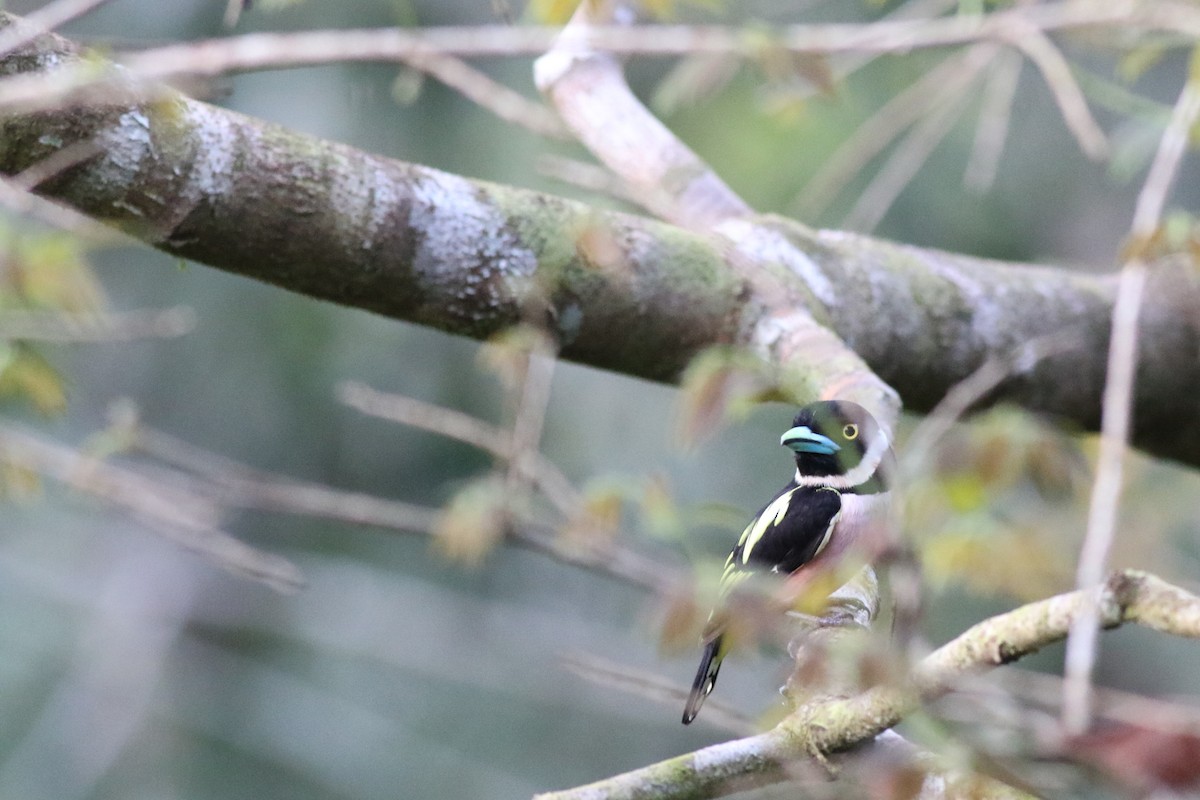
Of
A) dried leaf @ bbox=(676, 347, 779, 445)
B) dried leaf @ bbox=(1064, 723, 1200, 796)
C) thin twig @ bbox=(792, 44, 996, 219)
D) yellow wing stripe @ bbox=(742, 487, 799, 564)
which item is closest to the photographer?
dried leaf @ bbox=(1064, 723, 1200, 796)

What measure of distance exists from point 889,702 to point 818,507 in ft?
4.64

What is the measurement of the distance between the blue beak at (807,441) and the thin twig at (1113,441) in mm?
507

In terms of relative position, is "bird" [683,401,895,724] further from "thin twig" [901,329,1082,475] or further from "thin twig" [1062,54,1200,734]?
"thin twig" [1062,54,1200,734]

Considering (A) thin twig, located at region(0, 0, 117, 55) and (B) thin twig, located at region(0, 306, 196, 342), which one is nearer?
(A) thin twig, located at region(0, 0, 117, 55)

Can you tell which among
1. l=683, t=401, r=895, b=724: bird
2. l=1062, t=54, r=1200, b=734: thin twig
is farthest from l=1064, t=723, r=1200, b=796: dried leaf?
l=683, t=401, r=895, b=724: bird

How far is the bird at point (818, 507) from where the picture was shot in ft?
8.09

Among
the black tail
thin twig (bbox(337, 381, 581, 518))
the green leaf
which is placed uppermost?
thin twig (bbox(337, 381, 581, 518))

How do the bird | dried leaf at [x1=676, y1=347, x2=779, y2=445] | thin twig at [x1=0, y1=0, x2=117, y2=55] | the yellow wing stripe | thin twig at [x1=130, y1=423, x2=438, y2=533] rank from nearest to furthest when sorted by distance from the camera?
thin twig at [x1=0, y1=0, x2=117, y2=55]
the bird
dried leaf at [x1=676, y1=347, x2=779, y2=445]
the yellow wing stripe
thin twig at [x1=130, y1=423, x2=438, y2=533]

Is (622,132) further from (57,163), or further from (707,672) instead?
(57,163)

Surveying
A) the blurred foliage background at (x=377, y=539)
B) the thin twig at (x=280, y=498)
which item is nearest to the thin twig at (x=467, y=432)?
the thin twig at (x=280, y=498)

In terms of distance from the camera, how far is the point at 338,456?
34.5 ft

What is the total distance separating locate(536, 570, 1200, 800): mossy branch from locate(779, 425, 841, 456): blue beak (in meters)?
1.02

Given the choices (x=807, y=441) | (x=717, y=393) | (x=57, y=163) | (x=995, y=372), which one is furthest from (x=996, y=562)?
(x=57, y=163)

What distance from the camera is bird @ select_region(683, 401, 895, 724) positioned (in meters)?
2.47
